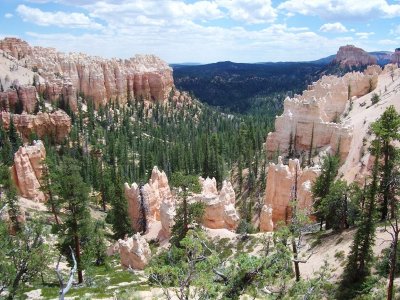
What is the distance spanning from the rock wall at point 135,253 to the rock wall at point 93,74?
342 ft

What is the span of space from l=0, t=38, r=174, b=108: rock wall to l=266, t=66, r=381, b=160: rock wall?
81.3 metres

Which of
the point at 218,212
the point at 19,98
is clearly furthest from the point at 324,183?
the point at 19,98

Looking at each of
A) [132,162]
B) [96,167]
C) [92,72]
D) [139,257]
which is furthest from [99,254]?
[92,72]

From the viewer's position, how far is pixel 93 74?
518 ft

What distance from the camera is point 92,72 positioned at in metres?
158

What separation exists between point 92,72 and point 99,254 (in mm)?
129109

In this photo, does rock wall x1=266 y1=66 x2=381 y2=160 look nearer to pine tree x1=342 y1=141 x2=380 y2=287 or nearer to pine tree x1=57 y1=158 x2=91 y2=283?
pine tree x1=342 y1=141 x2=380 y2=287

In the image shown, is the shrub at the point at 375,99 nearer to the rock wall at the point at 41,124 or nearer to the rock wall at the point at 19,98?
the rock wall at the point at 41,124

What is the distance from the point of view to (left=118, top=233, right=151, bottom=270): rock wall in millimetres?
38062

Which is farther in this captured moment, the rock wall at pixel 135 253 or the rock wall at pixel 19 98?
the rock wall at pixel 19 98

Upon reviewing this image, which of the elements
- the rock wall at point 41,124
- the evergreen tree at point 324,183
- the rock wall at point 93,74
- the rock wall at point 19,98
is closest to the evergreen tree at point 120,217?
the evergreen tree at point 324,183

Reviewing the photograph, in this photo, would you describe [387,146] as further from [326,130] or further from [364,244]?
[326,130]

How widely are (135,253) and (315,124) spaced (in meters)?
48.3

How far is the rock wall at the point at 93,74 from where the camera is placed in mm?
155500
